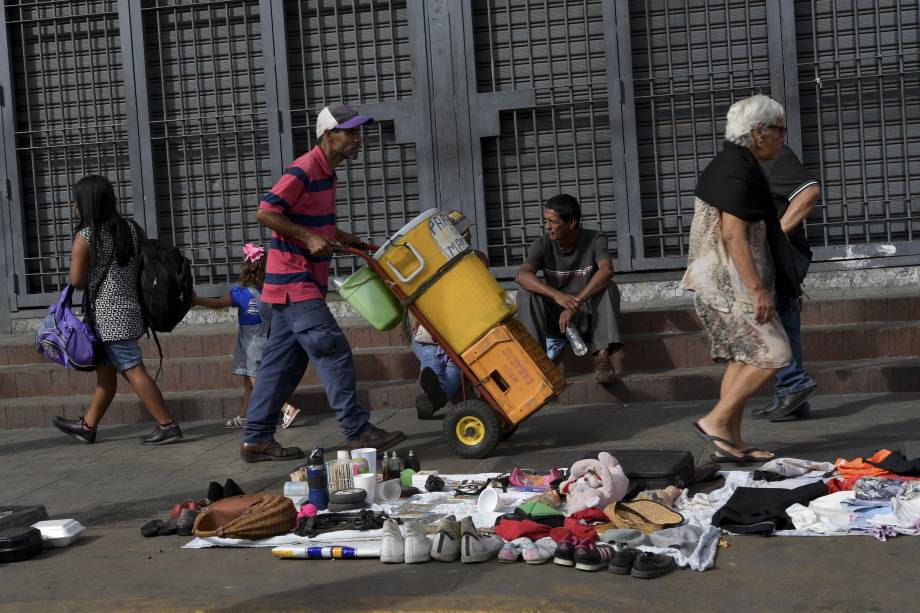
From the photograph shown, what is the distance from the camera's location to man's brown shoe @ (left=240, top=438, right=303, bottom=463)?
7328mm

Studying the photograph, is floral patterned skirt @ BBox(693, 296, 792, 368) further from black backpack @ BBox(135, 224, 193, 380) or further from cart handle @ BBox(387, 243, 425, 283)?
black backpack @ BBox(135, 224, 193, 380)

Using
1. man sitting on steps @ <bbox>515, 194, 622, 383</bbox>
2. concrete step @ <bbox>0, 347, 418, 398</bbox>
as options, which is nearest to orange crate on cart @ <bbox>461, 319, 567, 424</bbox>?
man sitting on steps @ <bbox>515, 194, 622, 383</bbox>

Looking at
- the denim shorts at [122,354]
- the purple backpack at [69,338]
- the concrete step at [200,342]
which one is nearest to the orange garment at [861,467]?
the concrete step at [200,342]

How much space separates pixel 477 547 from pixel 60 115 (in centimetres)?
779

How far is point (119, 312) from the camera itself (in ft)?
26.8

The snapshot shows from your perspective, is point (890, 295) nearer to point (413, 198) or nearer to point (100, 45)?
point (413, 198)

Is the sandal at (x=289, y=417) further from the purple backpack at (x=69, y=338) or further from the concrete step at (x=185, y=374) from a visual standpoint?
the purple backpack at (x=69, y=338)

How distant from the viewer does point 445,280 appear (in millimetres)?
6898

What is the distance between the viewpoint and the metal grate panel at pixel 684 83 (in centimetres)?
998

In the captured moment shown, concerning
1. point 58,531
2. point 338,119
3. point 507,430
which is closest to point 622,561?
point 507,430

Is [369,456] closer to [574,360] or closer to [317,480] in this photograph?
[317,480]

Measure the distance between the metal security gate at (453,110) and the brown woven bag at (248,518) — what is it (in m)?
4.90

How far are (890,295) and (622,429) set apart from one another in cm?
266

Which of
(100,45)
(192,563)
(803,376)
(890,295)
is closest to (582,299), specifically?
(803,376)
